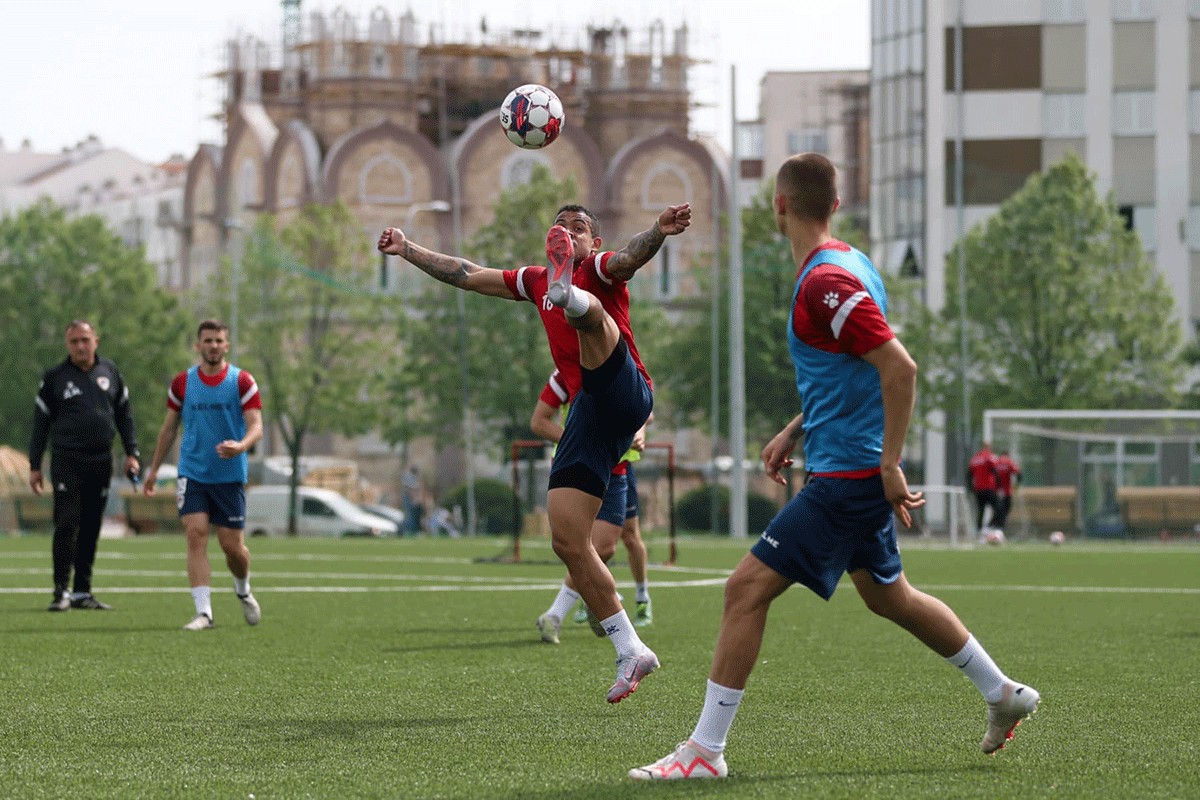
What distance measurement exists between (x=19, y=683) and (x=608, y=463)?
3193mm

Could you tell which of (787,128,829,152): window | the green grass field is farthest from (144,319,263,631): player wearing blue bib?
(787,128,829,152): window

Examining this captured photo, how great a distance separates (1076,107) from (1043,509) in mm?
33213

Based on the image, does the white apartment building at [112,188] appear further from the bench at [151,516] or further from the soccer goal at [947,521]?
the soccer goal at [947,521]

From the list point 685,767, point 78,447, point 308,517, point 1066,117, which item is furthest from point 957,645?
point 1066,117

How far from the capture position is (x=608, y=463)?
28.5 ft

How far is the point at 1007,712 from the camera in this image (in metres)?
7.00

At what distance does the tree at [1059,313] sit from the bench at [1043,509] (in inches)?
546

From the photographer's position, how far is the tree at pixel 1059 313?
51.8m

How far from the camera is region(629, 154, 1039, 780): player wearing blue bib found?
21.2ft

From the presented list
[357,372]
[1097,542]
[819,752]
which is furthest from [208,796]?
[357,372]

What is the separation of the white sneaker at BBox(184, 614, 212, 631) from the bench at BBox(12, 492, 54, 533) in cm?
3202

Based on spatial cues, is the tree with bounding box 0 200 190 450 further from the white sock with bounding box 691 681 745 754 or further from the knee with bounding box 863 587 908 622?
the white sock with bounding box 691 681 745 754

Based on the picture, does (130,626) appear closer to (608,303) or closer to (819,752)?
(608,303)

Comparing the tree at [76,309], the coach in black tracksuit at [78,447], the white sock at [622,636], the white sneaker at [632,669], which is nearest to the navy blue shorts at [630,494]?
the coach in black tracksuit at [78,447]
